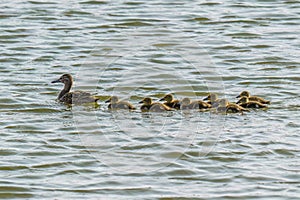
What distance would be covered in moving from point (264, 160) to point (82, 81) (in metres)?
3.67

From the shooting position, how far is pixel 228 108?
32.7 feet

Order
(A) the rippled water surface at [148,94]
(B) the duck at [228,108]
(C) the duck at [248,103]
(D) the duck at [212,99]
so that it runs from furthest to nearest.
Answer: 1. (D) the duck at [212,99]
2. (C) the duck at [248,103]
3. (B) the duck at [228,108]
4. (A) the rippled water surface at [148,94]

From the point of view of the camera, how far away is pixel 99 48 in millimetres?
13047

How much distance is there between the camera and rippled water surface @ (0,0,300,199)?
26.6 ft

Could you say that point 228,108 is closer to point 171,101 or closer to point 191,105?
point 191,105

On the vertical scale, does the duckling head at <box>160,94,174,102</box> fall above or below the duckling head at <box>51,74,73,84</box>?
below

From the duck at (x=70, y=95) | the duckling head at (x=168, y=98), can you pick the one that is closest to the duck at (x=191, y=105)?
the duckling head at (x=168, y=98)

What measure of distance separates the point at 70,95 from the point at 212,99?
163cm

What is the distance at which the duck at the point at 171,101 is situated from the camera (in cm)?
1019

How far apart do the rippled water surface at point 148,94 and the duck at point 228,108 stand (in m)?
0.11

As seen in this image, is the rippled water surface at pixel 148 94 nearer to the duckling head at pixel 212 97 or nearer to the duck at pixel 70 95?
the duck at pixel 70 95

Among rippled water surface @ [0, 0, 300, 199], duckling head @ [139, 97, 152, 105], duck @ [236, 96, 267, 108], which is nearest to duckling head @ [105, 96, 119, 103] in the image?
rippled water surface @ [0, 0, 300, 199]

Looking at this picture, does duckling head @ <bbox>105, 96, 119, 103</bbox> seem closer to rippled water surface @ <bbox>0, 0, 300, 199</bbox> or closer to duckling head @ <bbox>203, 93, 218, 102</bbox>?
rippled water surface @ <bbox>0, 0, 300, 199</bbox>

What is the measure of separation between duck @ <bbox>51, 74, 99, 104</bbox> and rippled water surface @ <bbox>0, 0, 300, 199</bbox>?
0.31 feet
